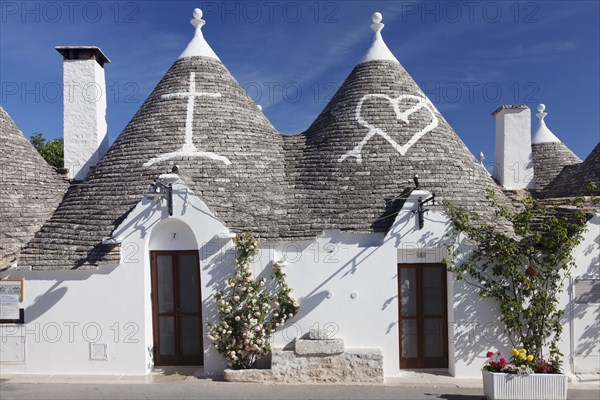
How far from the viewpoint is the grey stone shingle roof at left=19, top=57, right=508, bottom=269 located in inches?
357

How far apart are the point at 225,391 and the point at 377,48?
31.2ft

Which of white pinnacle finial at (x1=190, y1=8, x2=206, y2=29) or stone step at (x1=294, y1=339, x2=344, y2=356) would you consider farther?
white pinnacle finial at (x1=190, y1=8, x2=206, y2=29)

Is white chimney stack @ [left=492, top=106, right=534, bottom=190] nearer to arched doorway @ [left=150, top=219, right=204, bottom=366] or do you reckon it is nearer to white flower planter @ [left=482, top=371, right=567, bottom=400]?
white flower planter @ [left=482, top=371, right=567, bottom=400]

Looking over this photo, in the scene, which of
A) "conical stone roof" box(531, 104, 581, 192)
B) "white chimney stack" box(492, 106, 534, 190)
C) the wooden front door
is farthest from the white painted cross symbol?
"conical stone roof" box(531, 104, 581, 192)

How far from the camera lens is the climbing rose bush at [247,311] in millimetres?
8336

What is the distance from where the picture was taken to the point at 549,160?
1617cm

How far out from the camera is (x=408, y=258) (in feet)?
29.7

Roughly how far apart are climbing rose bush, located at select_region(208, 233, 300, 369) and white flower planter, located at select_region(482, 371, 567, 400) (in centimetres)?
397

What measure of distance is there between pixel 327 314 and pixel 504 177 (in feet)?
27.0

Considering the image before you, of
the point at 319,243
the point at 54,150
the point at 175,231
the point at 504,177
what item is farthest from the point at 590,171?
the point at 54,150

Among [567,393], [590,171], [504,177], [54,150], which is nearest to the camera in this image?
[567,393]

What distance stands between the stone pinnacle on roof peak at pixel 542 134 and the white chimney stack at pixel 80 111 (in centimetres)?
1657

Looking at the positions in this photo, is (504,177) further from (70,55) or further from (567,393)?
(70,55)

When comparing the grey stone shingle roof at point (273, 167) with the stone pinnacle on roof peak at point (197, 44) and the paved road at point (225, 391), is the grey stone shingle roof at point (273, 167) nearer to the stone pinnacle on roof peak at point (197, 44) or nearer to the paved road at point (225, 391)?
the stone pinnacle on roof peak at point (197, 44)
